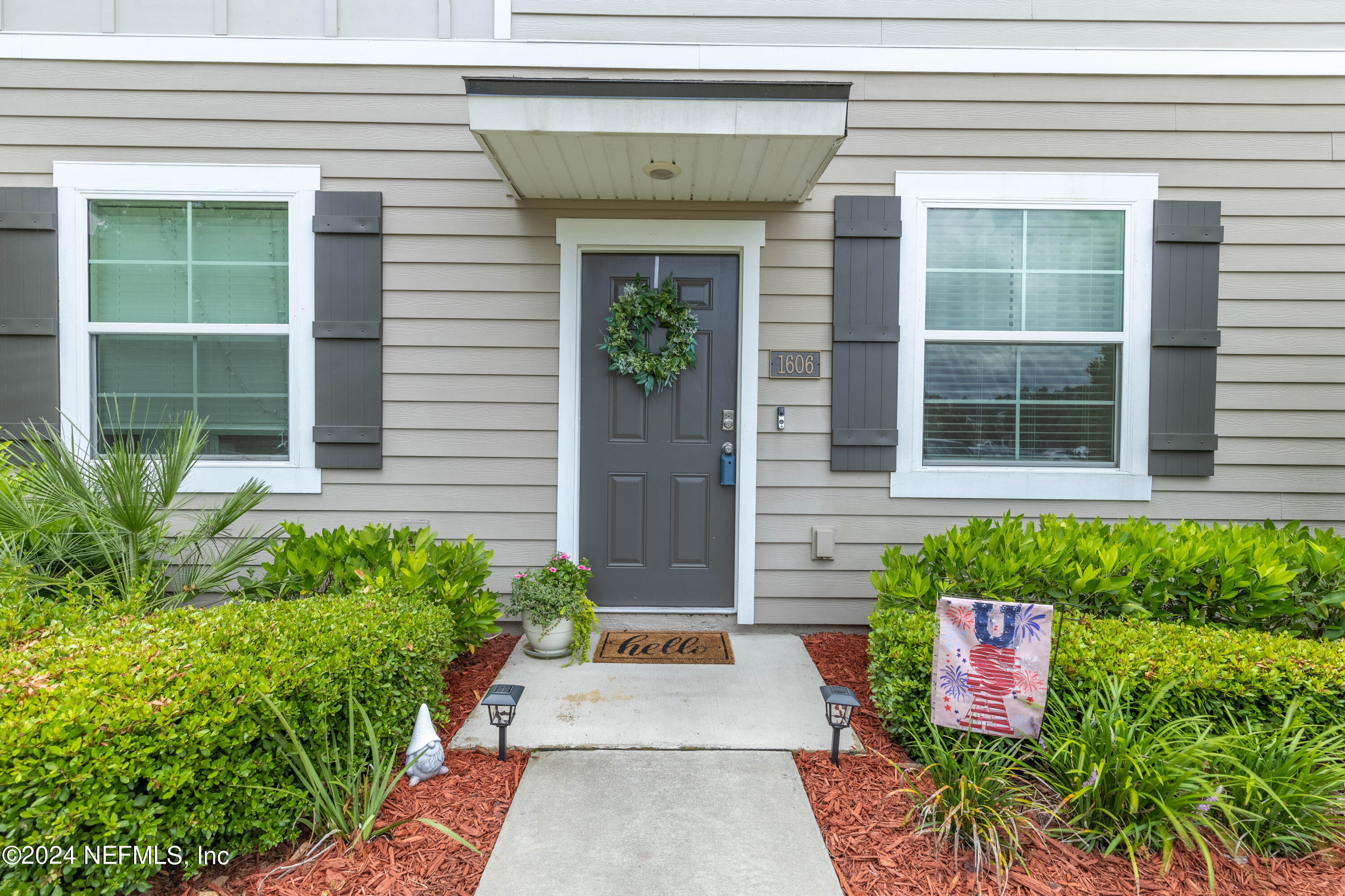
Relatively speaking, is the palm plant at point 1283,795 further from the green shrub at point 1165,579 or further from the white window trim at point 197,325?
the white window trim at point 197,325

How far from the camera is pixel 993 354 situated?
3.60m

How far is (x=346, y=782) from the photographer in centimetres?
196

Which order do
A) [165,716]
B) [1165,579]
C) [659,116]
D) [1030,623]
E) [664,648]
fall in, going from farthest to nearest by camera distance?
1. [664,648]
2. [659,116]
3. [1165,579]
4. [1030,623]
5. [165,716]

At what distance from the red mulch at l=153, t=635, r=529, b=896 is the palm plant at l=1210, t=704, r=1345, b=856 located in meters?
2.03

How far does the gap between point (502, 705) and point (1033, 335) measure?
3.12 meters

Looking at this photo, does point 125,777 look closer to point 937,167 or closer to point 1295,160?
point 937,167

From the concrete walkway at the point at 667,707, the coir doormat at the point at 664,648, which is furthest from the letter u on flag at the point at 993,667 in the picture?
the coir doormat at the point at 664,648

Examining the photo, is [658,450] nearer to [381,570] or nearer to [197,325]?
[381,570]

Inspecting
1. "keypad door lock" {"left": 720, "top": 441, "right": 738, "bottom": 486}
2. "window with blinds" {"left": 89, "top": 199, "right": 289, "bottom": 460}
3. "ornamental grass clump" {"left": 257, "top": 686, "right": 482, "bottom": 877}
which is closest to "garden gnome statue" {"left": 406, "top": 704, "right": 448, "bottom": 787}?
"ornamental grass clump" {"left": 257, "top": 686, "right": 482, "bottom": 877}

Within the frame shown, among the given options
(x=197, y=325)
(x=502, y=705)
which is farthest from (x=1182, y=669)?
(x=197, y=325)

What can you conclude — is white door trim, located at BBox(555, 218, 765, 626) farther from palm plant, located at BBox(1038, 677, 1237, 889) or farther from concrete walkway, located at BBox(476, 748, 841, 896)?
palm plant, located at BBox(1038, 677, 1237, 889)

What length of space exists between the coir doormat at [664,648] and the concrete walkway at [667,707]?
0.07 meters

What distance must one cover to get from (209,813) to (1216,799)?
258 cm

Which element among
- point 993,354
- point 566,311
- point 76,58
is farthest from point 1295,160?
point 76,58
